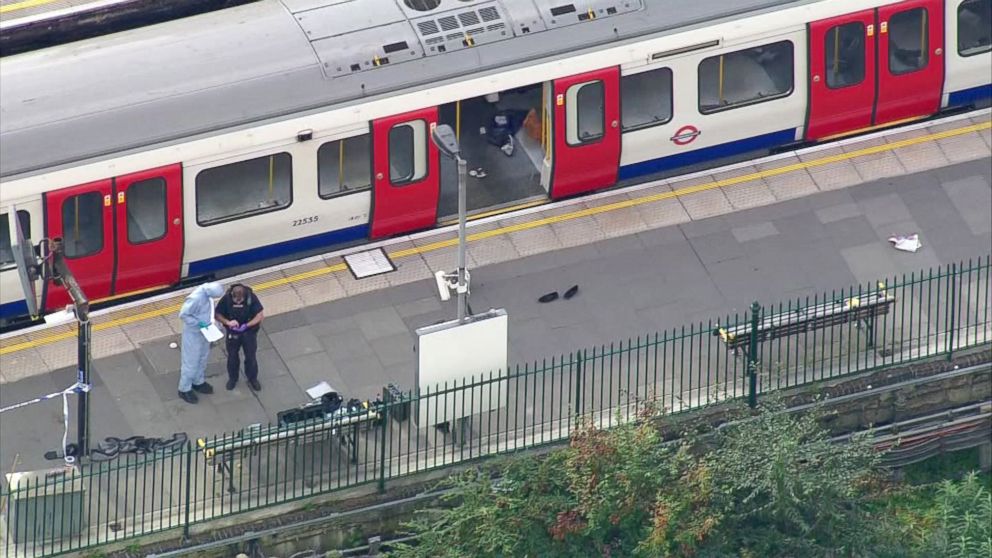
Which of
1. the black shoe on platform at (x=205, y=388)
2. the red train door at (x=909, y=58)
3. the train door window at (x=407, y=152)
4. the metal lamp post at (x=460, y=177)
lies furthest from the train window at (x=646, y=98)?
the black shoe on platform at (x=205, y=388)

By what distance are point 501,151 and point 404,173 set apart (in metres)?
2.08

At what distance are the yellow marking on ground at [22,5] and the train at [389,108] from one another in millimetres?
3548

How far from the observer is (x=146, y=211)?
36.4 meters

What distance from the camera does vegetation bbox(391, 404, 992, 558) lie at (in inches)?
1304

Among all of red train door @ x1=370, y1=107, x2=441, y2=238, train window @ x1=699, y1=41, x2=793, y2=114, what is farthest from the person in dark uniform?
train window @ x1=699, y1=41, x2=793, y2=114

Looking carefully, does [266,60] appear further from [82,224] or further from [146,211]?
[82,224]

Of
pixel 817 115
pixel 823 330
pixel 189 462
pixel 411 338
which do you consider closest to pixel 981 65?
pixel 817 115

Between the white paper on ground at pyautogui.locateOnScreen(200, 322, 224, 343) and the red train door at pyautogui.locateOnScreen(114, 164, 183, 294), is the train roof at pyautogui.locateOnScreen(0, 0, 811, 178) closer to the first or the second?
the red train door at pyautogui.locateOnScreen(114, 164, 183, 294)

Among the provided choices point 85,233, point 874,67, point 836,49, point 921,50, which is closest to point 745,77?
point 836,49

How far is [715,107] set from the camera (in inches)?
1529

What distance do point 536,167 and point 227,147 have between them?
14.9 ft

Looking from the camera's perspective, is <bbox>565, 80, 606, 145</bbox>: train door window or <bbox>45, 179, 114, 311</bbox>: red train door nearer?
<bbox>45, 179, 114, 311</bbox>: red train door

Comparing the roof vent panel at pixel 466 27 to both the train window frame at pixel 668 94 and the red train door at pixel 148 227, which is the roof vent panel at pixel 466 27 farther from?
the red train door at pixel 148 227

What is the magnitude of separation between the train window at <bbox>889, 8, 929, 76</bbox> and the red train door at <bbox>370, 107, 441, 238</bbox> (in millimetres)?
6009
